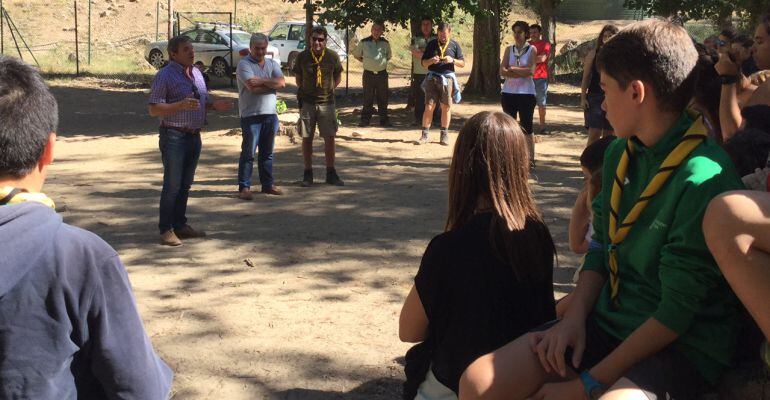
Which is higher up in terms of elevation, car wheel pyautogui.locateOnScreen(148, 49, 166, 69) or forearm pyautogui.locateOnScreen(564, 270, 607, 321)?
car wheel pyautogui.locateOnScreen(148, 49, 166, 69)

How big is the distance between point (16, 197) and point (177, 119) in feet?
18.0

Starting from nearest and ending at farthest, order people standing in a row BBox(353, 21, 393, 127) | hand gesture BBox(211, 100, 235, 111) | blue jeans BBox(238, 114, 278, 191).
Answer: hand gesture BBox(211, 100, 235, 111) → blue jeans BBox(238, 114, 278, 191) → people standing in a row BBox(353, 21, 393, 127)

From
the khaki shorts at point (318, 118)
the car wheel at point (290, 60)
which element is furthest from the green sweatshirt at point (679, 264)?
the car wheel at point (290, 60)

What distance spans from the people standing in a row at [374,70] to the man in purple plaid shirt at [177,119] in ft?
25.6

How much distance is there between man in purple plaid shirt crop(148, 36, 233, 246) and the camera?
23.9 feet

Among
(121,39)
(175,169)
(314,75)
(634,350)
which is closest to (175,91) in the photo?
(175,169)

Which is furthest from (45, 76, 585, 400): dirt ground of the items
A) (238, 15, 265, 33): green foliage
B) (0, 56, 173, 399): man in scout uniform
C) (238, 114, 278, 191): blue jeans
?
(238, 15, 265, 33): green foliage

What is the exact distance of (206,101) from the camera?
7.69 metres

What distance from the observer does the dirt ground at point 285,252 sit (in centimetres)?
499

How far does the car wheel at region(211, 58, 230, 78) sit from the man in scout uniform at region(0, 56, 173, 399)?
81.0 ft


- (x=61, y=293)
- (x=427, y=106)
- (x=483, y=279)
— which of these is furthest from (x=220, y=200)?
(x=61, y=293)

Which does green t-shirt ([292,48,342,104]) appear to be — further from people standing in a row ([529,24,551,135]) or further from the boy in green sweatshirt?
the boy in green sweatshirt

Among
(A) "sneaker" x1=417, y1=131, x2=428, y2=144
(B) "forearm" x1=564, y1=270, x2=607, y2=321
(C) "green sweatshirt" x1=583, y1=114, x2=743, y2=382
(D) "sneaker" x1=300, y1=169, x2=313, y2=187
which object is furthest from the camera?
(A) "sneaker" x1=417, y1=131, x2=428, y2=144

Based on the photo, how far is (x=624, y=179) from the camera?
2.87 metres
